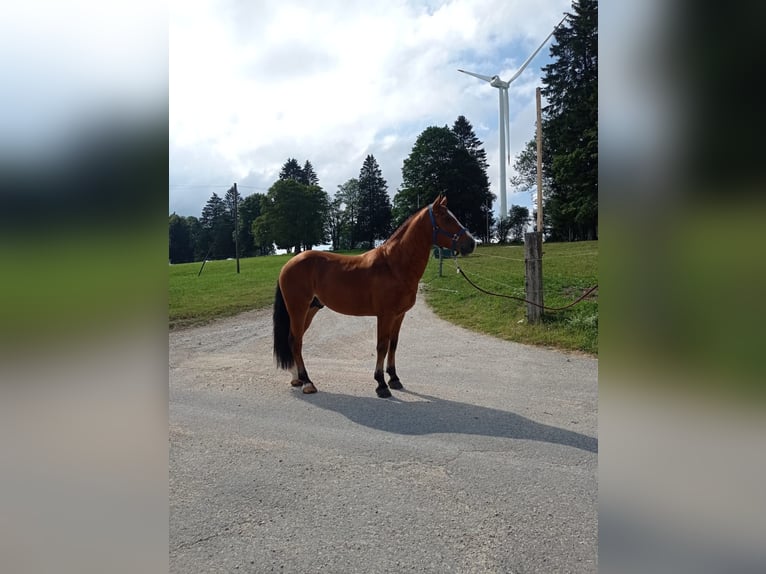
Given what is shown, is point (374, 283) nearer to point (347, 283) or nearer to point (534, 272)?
point (347, 283)

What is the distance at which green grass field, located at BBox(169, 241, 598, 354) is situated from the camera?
25.1ft

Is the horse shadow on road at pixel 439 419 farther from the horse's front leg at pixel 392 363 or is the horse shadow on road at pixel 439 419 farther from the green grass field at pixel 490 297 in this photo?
the green grass field at pixel 490 297

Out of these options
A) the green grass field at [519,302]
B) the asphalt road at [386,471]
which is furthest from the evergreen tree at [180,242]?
the asphalt road at [386,471]

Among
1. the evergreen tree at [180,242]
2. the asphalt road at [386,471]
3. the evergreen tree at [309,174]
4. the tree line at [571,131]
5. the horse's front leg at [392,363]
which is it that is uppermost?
the evergreen tree at [309,174]

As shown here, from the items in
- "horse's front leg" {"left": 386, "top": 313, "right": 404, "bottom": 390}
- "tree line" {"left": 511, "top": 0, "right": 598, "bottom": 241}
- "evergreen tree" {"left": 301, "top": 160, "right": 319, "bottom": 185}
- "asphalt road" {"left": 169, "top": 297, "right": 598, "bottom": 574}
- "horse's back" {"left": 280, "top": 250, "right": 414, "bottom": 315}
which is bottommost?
"asphalt road" {"left": 169, "top": 297, "right": 598, "bottom": 574}

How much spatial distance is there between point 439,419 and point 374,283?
176 cm

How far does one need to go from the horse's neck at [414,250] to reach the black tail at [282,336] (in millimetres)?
1602

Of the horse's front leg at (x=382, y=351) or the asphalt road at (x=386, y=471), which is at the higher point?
the horse's front leg at (x=382, y=351)

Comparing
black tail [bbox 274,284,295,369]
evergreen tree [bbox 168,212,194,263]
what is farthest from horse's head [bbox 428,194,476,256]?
evergreen tree [bbox 168,212,194,263]

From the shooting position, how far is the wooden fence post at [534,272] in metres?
8.12

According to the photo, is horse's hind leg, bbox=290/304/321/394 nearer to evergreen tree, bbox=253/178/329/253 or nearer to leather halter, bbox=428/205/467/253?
leather halter, bbox=428/205/467/253
